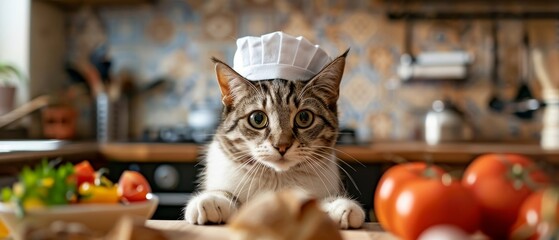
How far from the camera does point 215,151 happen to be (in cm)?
132

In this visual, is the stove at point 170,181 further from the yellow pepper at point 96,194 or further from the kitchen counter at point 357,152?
the yellow pepper at point 96,194

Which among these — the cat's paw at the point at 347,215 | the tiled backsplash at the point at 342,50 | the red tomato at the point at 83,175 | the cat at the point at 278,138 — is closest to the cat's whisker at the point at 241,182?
the cat at the point at 278,138

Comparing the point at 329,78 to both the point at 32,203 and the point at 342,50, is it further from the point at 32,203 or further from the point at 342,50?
the point at 342,50

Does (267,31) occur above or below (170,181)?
above

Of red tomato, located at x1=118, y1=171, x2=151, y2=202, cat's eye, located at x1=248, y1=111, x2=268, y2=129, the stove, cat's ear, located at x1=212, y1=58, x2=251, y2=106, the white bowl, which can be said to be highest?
cat's ear, located at x1=212, y1=58, x2=251, y2=106

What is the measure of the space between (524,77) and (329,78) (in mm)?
1881

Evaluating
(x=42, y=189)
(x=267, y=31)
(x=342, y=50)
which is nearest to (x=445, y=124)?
(x=342, y=50)

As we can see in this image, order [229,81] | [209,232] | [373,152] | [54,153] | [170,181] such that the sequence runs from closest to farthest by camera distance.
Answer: [209,232]
[229,81]
[54,153]
[373,152]
[170,181]

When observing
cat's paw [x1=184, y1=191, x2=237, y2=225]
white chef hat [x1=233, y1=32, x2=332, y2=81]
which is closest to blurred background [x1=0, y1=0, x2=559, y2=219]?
white chef hat [x1=233, y1=32, x2=332, y2=81]

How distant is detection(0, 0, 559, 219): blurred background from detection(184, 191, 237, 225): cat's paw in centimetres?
150

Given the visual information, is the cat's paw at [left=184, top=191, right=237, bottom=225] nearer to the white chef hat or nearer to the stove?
the white chef hat

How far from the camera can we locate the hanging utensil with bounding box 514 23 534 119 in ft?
8.78

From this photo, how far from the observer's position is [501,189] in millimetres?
669

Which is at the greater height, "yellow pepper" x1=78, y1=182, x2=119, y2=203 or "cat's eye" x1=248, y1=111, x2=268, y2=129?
"cat's eye" x1=248, y1=111, x2=268, y2=129
